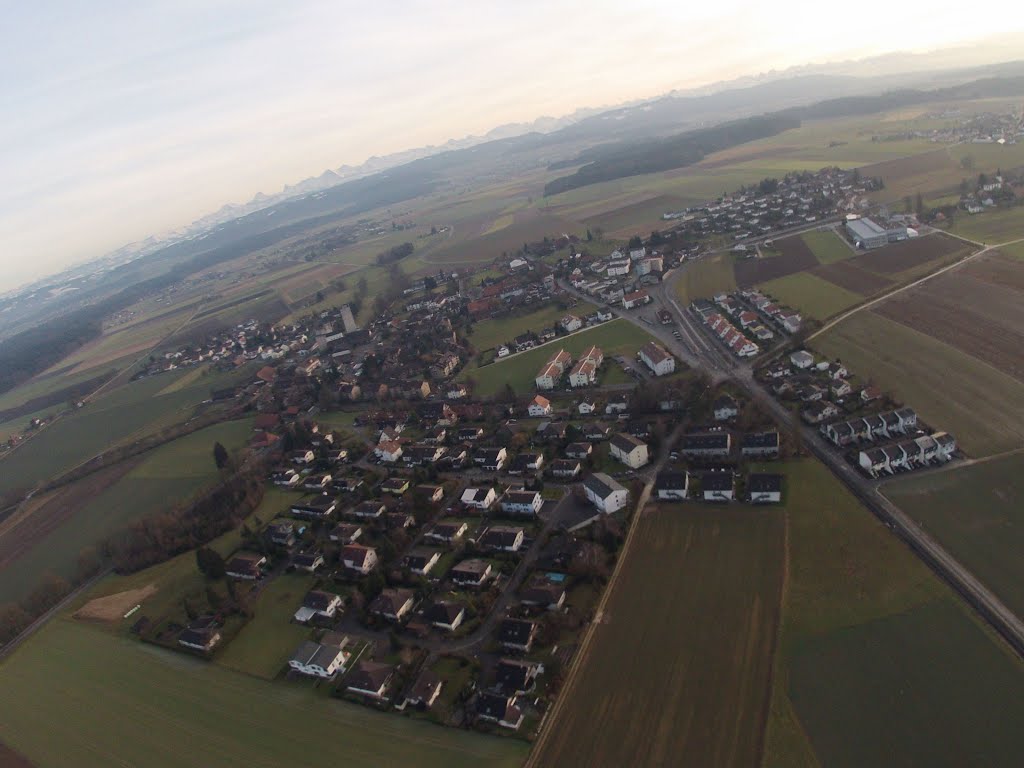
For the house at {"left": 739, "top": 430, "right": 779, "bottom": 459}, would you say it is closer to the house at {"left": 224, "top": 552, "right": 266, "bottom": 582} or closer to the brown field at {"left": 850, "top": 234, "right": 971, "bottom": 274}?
the house at {"left": 224, "top": 552, "right": 266, "bottom": 582}

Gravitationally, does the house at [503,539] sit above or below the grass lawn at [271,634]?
above

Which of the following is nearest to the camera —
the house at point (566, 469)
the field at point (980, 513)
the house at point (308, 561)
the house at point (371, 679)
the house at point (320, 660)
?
the field at point (980, 513)

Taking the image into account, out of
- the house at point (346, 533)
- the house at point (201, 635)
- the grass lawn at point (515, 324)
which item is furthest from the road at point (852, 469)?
the house at point (201, 635)

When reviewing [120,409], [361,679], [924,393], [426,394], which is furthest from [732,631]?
[120,409]

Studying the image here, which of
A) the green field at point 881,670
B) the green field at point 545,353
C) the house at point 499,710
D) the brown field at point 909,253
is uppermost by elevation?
the brown field at point 909,253

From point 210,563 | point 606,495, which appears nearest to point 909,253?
point 606,495

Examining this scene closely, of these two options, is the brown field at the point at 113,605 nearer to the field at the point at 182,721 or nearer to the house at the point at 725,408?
the field at the point at 182,721

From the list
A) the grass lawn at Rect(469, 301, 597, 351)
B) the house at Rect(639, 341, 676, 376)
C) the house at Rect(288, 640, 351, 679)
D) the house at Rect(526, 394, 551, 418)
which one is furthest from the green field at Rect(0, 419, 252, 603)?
the house at Rect(639, 341, 676, 376)

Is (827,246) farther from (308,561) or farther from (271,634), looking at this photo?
(271,634)
